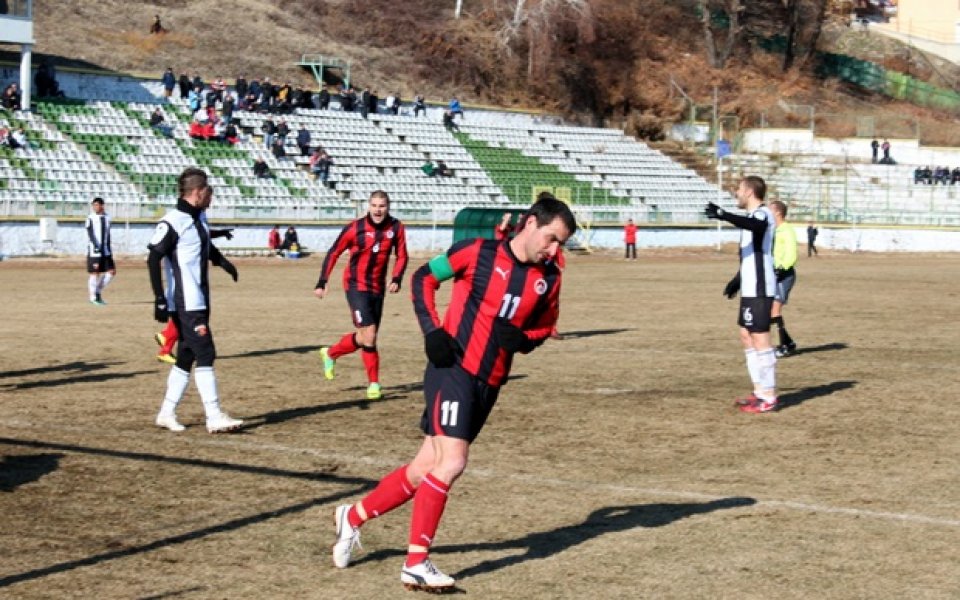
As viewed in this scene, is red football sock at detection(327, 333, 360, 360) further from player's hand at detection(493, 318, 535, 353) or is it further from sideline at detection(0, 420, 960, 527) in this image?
player's hand at detection(493, 318, 535, 353)

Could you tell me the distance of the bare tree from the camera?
87.1 metres

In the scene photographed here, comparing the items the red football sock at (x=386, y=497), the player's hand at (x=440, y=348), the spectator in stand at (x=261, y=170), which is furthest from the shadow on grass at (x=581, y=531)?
the spectator in stand at (x=261, y=170)

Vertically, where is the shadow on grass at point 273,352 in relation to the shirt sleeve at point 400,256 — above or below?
below

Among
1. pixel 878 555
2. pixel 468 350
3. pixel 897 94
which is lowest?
pixel 878 555

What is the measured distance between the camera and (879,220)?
6406 cm

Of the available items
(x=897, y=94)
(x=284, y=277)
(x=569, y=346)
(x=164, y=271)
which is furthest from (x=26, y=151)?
(x=897, y=94)

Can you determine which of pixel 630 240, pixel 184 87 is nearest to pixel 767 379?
pixel 630 240

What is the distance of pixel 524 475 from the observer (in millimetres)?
10430

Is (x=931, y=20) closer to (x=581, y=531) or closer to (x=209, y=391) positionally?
(x=209, y=391)

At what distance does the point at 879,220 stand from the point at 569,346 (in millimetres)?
47593

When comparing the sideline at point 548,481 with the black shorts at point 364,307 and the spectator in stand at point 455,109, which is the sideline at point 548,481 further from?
the spectator in stand at point 455,109

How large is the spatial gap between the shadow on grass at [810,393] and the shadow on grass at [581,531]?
4.92 meters

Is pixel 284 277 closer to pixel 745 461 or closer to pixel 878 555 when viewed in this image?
pixel 745 461

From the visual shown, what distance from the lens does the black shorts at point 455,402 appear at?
24.4ft
